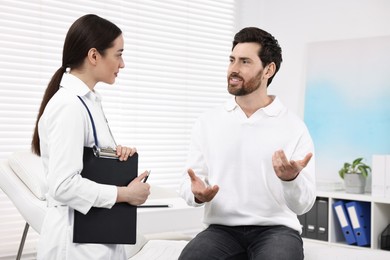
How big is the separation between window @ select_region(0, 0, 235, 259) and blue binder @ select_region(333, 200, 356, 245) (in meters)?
1.29

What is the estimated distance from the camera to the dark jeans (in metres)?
2.07

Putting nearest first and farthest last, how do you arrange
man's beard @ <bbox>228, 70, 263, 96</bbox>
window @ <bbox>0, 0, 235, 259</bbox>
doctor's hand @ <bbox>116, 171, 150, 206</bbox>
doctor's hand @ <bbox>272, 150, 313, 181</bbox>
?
doctor's hand @ <bbox>116, 171, 150, 206</bbox>, doctor's hand @ <bbox>272, 150, 313, 181</bbox>, man's beard @ <bbox>228, 70, 263, 96</bbox>, window @ <bbox>0, 0, 235, 259</bbox>

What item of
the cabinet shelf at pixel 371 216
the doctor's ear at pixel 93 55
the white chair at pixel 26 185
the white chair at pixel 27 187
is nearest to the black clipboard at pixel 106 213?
the doctor's ear at pixel 93 55

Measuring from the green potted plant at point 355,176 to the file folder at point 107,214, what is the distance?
2.72 metres

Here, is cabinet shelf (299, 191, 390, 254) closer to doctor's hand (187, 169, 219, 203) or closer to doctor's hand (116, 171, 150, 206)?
doctor's hand (187, 169, 219, 203)

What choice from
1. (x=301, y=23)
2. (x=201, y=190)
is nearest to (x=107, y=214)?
(x=201, y=190)

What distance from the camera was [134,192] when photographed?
5.89ft

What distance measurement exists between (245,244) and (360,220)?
2.16 meters

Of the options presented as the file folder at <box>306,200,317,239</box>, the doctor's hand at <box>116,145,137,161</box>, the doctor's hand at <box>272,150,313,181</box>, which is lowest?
the file folder at <box>306,200,317,239</box>

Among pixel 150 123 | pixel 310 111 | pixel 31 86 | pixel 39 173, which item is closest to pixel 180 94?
pixel 150 123

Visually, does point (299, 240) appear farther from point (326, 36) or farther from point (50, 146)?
point (326, 36)

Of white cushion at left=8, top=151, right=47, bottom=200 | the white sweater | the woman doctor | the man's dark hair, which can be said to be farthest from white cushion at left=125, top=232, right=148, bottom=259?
the man's dark hair

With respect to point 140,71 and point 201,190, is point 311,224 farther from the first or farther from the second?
point 201,190

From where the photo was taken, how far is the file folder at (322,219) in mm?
4312
